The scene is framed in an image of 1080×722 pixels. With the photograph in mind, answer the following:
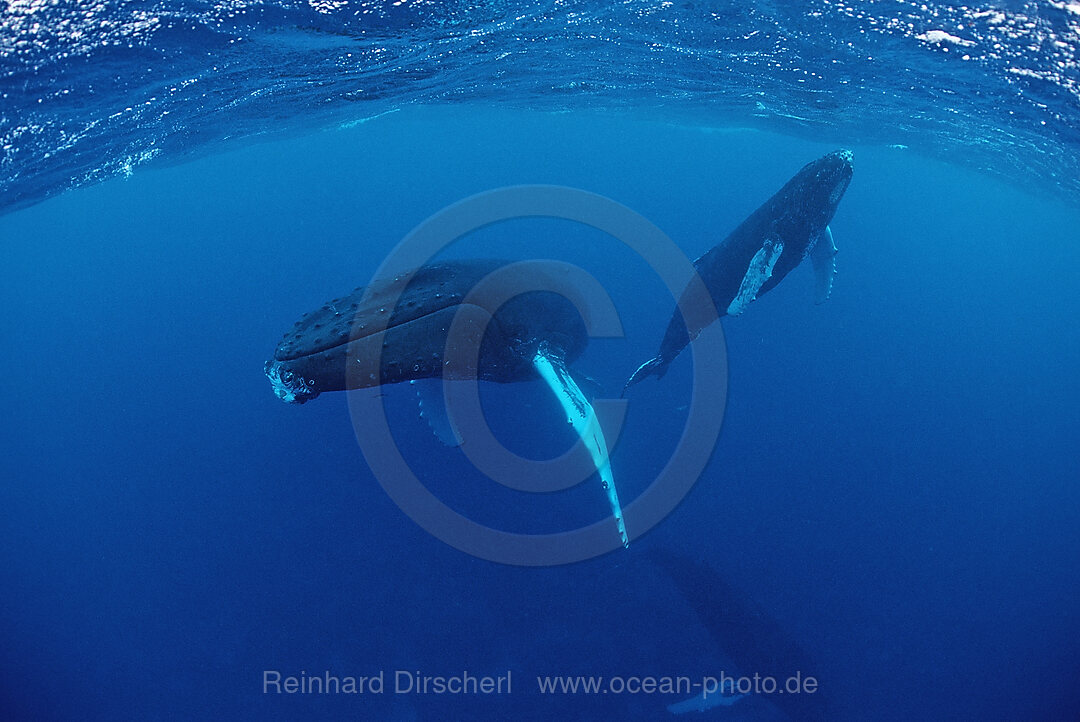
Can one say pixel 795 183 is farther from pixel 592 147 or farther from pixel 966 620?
pixel 592 147

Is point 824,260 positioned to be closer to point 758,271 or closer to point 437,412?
point 758,271

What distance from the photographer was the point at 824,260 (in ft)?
37.0

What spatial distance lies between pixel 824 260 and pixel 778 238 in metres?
2.65

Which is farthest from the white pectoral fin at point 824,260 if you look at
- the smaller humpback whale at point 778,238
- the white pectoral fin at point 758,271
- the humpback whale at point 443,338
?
the humpback whale at point 443,338

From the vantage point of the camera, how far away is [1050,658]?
10.7 metres

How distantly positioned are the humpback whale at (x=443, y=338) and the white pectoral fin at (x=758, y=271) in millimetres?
3678

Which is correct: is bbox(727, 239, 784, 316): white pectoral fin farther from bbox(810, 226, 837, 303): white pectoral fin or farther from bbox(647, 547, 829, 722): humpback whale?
bbox(647, 547, 829, 722): humpback whale

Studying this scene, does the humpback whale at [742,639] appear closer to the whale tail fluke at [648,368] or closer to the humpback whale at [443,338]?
the whale tail fluke at [648,368]

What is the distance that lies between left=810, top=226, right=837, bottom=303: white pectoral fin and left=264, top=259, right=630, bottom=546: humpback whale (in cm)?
606

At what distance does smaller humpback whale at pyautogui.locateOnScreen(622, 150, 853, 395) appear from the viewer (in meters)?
9.09

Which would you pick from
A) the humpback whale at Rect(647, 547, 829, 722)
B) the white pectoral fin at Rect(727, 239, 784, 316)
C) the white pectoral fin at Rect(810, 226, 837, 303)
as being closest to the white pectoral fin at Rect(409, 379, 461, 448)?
the humpback whale at Rect(647, 547, 829, 722)

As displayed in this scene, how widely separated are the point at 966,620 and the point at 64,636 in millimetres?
20085

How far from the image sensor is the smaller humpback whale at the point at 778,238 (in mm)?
9094

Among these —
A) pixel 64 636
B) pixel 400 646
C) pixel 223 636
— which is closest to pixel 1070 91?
pixel 400 646
